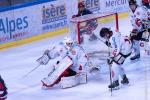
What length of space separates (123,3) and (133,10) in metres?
4.76

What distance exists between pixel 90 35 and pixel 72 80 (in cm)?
192

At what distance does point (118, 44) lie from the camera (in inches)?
320

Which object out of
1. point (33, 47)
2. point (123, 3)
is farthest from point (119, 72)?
point (123, 3)

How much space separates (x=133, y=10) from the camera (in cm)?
978

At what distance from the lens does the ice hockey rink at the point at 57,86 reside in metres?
8.18

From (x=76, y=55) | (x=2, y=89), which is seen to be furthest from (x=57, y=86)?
(x=2, y=89)

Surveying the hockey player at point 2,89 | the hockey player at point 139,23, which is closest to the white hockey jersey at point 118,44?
the hockey player at point 139,23

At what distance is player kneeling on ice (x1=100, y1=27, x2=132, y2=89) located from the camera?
8086mm

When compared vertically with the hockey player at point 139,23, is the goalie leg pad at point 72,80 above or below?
below

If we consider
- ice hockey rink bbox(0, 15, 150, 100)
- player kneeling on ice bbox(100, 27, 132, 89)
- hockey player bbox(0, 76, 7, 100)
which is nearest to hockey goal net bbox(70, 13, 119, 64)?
ice hockey rink bbox(0, 15, 150, 100)

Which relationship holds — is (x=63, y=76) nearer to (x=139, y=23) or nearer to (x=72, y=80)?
(x=72, y=80)

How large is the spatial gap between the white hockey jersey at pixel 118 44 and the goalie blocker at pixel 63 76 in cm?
84

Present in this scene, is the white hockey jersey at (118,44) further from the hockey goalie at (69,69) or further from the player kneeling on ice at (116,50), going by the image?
the hockey goalie at (69,69)

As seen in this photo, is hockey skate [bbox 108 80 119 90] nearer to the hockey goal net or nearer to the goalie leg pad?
the goalie leg pad
